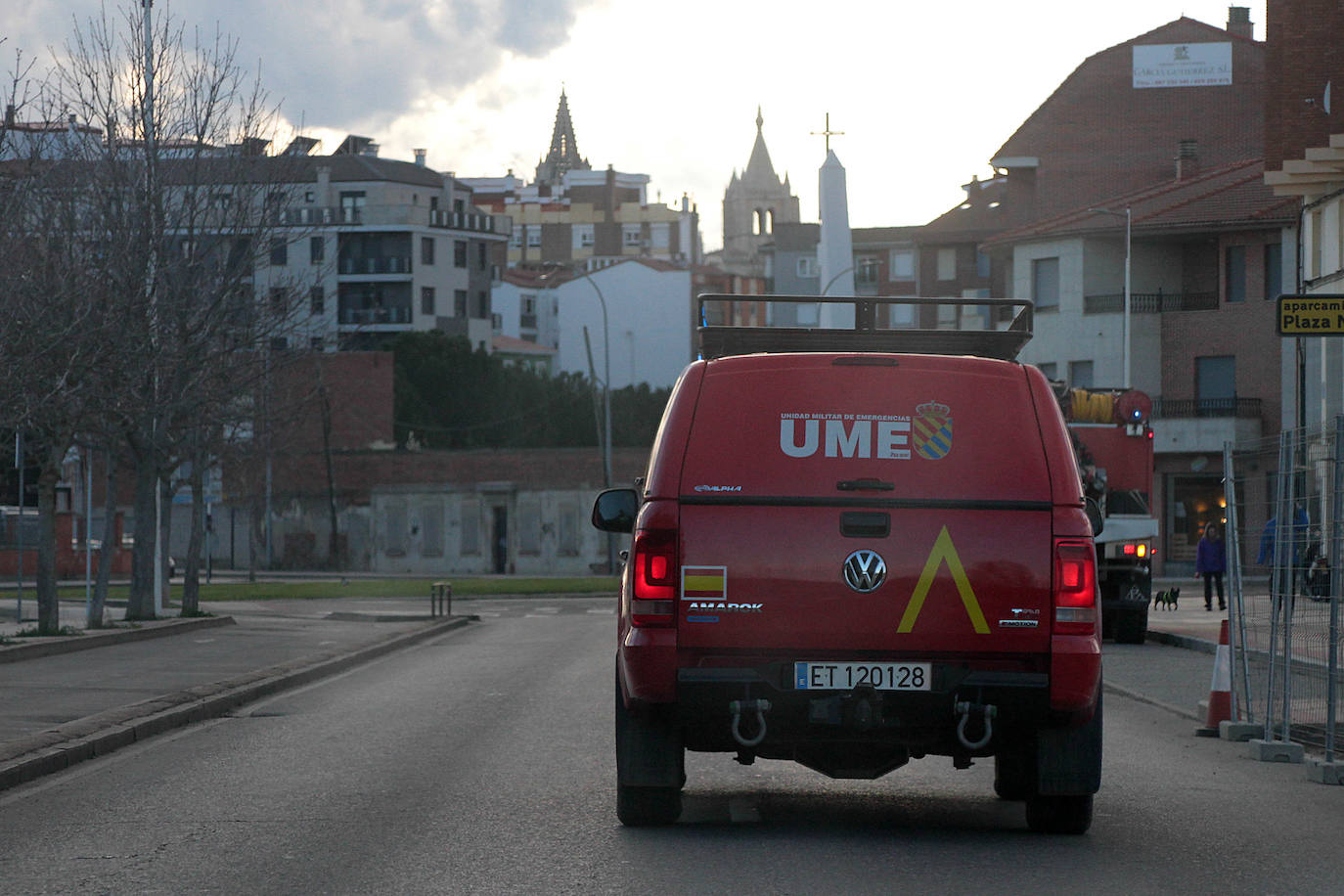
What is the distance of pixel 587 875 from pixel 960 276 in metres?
79.0

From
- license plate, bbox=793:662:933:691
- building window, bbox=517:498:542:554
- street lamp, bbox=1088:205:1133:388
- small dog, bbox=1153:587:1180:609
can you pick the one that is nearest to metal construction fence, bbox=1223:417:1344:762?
license plate, bbox=793:662:933:691

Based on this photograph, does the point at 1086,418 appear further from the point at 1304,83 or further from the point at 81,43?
the point at 81,43

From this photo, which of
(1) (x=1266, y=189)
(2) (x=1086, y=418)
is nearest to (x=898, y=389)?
(2) (x=1086, y=418)

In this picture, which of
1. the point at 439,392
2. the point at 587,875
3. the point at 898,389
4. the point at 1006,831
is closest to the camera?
the point at 587,875

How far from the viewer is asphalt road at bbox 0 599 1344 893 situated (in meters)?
7.21

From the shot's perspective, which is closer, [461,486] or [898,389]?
[898,389]

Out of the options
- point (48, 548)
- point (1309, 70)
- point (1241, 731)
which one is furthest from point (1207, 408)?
point (1241, 731)

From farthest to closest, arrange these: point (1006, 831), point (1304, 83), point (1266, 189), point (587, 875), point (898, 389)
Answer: point (1266, 189)
point (1304, 83)
point (1006, 831)
point (898, 389)
point (587, 875)

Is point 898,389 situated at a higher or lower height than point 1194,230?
lower

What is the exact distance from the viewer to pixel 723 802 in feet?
31.0

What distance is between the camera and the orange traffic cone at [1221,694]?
13219 mm

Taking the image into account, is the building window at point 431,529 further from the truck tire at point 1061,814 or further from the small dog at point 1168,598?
the truck tire at point 1061,814

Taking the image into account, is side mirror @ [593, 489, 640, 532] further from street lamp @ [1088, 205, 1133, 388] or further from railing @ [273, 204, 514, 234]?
railing @ [273, 204, 514, 234]

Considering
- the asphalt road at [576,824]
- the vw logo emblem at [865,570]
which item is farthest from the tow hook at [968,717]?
the vw logo emblem at [865,570]
